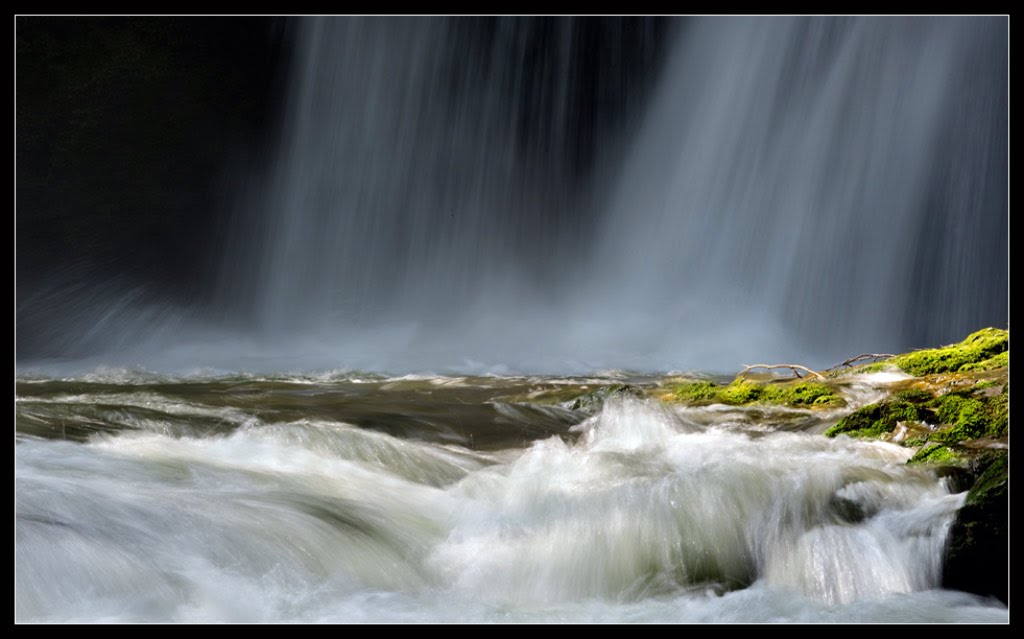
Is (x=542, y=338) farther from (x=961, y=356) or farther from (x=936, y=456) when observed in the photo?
(x=936, y=456)

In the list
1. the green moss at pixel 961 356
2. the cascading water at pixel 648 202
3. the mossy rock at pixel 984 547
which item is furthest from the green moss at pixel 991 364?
the cascading water at pixel 648 202

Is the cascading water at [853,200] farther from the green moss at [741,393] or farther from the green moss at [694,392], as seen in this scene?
the green moss at [741,393]

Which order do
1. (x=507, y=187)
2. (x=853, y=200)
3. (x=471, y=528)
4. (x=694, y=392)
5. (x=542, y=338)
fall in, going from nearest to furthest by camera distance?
1. (x=471, y=528)
2. (x=694, y=392)
3. (x=542, y=338)
4. (x=853, y=200)
5. (x=507, y=187)

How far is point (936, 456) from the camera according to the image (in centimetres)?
322

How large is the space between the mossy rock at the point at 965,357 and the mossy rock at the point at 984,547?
1706mm

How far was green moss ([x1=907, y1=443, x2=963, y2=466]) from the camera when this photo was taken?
10.4ft

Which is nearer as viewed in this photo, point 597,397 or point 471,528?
point 471,528

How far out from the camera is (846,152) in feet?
30.6

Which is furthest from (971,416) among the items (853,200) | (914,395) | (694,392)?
(853,200)

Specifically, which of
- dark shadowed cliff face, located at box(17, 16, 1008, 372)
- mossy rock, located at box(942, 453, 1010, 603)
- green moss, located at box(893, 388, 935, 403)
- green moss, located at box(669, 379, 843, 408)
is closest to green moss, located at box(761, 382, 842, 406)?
green moss, located at box(669, 379, 843, 408)

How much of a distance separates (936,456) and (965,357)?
4.72 feet

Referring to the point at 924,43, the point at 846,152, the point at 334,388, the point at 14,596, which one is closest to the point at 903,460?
the point at 14,596

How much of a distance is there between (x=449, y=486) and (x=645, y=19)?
9314mm

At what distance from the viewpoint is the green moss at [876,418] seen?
3707 millimetres
